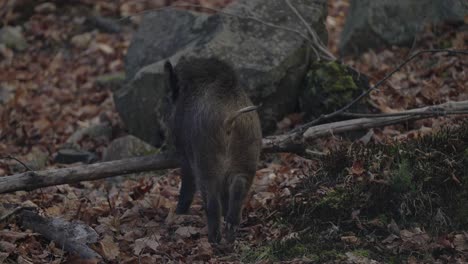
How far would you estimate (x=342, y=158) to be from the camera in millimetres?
6262

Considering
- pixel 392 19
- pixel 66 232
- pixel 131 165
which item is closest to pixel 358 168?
pixel 131 165

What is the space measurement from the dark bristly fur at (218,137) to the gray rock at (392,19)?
4945 millimetres

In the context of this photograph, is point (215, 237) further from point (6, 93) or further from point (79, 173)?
point (6, 93)

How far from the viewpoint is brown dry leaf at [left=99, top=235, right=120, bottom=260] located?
566cm

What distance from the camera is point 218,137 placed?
18.3 ft

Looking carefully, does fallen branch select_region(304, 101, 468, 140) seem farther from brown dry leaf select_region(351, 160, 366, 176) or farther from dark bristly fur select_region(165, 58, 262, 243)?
dark bristly fur select_region(165, 58, 262, 243)

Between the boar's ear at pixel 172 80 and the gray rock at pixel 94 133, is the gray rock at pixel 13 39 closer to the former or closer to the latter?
the gray rock at pixel 94 133

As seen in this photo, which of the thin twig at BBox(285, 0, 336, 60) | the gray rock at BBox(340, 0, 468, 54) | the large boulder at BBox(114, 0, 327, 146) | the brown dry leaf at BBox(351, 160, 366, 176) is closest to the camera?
the brown dry leaf at BBox(351, 160, 366, 176)

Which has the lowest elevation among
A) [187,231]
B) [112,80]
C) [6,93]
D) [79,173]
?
[6,93]

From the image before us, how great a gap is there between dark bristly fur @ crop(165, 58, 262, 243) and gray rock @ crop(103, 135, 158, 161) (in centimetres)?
256

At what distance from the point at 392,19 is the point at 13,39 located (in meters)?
7.54

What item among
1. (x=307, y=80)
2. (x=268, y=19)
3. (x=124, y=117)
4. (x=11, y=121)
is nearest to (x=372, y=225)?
(x=307, y=80)

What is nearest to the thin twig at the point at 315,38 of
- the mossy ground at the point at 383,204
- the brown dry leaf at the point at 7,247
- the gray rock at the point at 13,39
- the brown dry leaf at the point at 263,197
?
the brown dry leaf at the point at 263,197

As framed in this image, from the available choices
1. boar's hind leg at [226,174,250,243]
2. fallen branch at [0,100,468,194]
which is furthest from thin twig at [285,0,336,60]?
boar's hind leg at [226,174,250,243]
